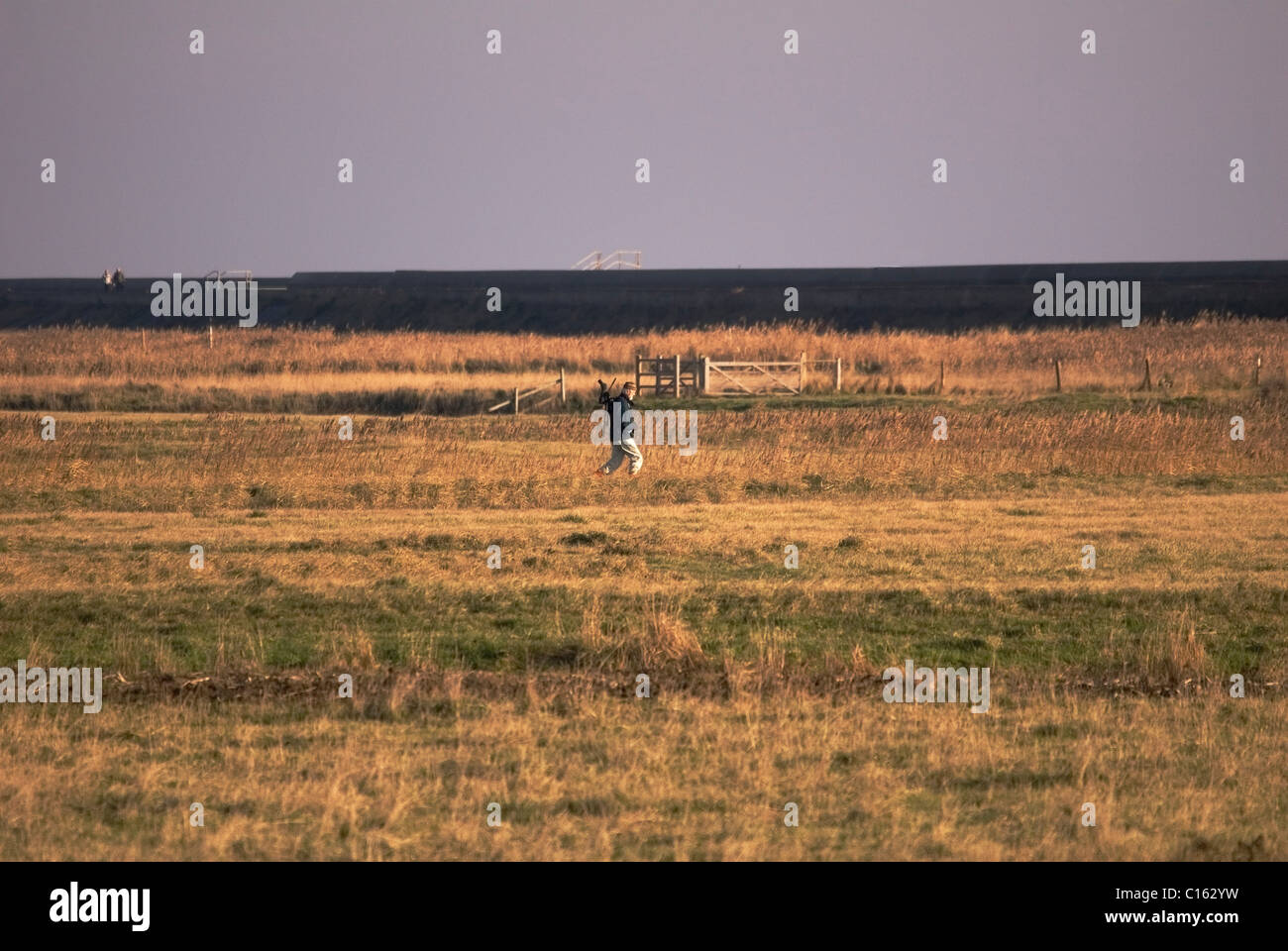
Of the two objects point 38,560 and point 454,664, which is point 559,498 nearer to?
point 38,560

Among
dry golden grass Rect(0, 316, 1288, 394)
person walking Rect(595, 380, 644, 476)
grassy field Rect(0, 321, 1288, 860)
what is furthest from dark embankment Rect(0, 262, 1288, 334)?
person walking Rect(595, 380, 644, 476)

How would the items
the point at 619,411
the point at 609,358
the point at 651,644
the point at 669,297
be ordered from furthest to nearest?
1. the point at 669,297
2. the point at 609,358
3. the point at 619,411
4. the point at 651,644

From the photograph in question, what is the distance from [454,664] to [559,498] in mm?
9231

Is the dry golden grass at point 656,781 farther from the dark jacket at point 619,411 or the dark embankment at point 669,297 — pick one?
the dark embankment at point 669,297

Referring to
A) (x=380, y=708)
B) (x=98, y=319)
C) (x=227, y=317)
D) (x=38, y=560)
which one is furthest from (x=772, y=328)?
(x=380, y=708)

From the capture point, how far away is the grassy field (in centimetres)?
792

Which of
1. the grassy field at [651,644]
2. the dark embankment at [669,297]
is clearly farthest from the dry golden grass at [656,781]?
the dark embankment at [669,297]

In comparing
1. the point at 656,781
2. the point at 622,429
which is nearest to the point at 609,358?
the point at 622,429

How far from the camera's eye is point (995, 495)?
826 inches

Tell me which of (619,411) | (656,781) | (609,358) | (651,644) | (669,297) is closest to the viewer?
(656,781)

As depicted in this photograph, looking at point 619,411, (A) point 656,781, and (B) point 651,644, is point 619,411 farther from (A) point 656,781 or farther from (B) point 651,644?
(A) point 656,781

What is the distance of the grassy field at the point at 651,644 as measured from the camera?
792 cm

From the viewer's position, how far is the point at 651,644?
11.9 meters

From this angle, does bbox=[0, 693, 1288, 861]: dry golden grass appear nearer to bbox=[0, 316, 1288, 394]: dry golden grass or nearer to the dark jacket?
the dark jacket
